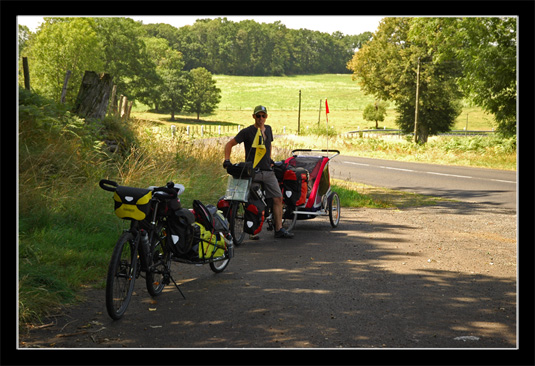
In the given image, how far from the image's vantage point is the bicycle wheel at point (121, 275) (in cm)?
543

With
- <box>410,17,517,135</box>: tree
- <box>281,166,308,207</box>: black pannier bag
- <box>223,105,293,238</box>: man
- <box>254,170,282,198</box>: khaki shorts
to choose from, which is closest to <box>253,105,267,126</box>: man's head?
<box>223,105,293,238</box>: man

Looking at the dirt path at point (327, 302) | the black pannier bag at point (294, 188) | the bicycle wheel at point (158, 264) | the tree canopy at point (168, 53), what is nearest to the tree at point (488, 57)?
→ the tree canopy at point (168, 53)

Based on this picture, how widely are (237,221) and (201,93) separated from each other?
82.9 metres

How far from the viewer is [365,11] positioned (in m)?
4.77

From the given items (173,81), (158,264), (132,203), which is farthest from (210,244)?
(173,81)

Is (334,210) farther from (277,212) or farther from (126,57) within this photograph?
(126,57)

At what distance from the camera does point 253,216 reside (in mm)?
9242

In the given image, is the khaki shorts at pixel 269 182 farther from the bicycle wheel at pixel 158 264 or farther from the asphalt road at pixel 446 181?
the asphalt road at pixel 446 181

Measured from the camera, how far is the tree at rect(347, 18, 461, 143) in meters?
51.8

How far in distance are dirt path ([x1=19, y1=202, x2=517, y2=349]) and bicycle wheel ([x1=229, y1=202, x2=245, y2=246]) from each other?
0.21m

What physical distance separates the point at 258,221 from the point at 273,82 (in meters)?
79.9

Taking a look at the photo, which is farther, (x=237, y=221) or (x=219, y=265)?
(x=237, y=221)

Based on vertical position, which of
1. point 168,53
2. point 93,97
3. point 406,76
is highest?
point 168,53

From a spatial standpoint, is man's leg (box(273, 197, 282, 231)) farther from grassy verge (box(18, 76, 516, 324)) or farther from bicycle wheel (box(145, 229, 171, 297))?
bicycle wheel (box(145, 229, 171, 297))
